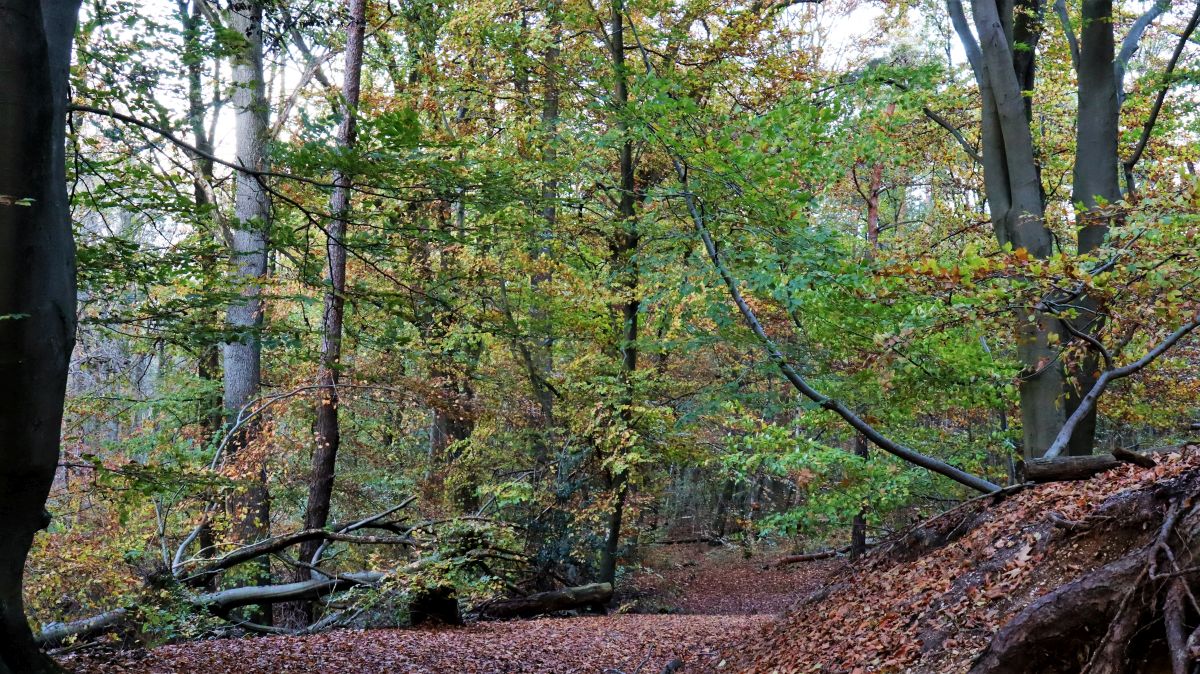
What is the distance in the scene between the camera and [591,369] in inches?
540

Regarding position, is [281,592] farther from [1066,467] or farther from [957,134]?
[957,134]

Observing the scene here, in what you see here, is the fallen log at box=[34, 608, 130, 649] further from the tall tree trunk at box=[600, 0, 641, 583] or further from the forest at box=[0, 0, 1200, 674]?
the tall tree trunk at box=[600, 0, 641, 583]

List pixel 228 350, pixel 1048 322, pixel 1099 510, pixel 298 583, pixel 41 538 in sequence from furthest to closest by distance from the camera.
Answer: pixel 228 350 < pixel 298 583 < pixel 1048 322 < pixel 41 538 < pixel 1099 510

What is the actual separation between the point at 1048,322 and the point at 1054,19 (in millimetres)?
6116

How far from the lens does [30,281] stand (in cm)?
446

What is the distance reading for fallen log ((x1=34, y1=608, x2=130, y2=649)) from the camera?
741 centimetres

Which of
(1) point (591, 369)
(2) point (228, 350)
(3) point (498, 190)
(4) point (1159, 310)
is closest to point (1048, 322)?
(4) point (1159, 310)

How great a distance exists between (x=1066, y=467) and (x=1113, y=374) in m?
0.83

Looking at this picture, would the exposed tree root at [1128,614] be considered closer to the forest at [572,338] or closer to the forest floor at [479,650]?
the forest at [572,338]

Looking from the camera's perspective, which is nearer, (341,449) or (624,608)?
(624,608)

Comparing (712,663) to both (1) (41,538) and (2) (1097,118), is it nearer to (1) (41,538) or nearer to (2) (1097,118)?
(1) (41,538)

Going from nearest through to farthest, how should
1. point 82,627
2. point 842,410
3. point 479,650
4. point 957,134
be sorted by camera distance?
point 82,627 → point 842,410 → point 479,650 → point 957,134

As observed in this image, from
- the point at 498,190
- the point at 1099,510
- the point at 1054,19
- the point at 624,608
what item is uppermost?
the point at 1054,19

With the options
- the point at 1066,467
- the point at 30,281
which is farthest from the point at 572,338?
the point at 30,281
